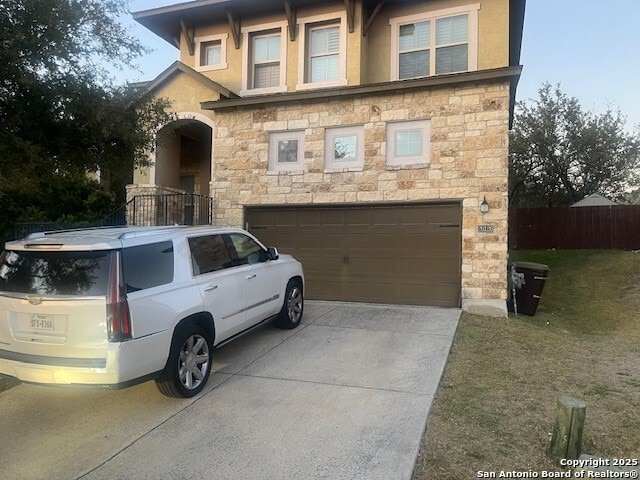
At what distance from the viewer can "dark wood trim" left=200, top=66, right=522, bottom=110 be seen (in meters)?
8.90

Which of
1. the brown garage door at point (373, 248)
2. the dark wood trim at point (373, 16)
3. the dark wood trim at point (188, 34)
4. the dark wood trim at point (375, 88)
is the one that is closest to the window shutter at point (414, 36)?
the dark wood trim at point (373, 16)

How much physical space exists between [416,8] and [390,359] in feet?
30.2

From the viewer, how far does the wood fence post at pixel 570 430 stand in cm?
342

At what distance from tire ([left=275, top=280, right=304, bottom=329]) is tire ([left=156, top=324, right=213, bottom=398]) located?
2.21m

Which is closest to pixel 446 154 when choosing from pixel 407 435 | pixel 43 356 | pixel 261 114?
pixel 261 114

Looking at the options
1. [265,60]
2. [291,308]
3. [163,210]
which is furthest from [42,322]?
[265,60]

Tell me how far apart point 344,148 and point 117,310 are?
7.25m

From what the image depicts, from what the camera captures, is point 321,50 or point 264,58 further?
point 264,58

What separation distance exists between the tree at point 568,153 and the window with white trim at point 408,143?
1722 cm

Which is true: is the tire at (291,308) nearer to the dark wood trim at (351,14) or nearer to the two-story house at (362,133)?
the two-story house at (362,133)

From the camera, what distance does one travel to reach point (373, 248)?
9875mm

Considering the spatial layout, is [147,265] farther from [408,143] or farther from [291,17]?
[291,17]

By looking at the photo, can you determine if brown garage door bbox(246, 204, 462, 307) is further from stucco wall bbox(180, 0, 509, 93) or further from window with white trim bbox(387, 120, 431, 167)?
stucco wall bbox(180, 0, 509, 93)

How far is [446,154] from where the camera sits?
933 cm
